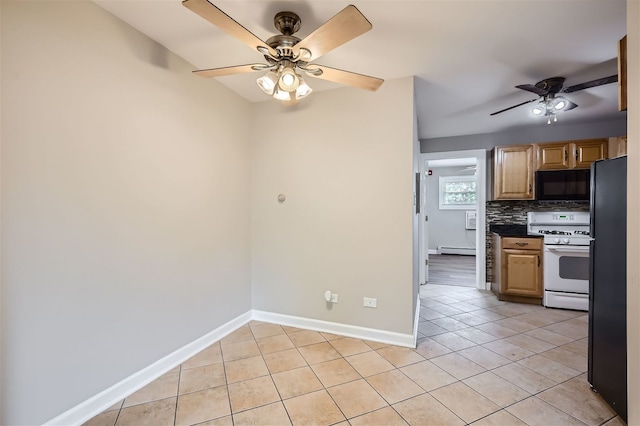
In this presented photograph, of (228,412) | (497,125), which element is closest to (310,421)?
(228,412)

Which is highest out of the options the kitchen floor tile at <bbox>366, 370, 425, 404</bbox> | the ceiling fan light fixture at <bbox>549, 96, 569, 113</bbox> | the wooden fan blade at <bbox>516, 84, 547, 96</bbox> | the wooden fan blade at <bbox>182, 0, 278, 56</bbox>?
the wooden fan blade at <bbox>516, 84, 547, 96</bbox>

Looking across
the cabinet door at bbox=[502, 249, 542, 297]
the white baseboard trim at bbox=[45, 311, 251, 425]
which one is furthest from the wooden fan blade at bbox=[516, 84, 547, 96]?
the white baseboard trim at bbox=[45, 311, 251, 425]

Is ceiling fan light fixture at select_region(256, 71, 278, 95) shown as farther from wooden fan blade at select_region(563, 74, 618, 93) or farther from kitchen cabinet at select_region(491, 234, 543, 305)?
kitchen cabinet at select_region(491, 234, 543, 305)

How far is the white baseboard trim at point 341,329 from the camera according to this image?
2543mm

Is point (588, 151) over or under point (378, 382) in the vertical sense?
over

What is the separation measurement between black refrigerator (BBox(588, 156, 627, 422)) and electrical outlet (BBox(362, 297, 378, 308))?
1.52 meters

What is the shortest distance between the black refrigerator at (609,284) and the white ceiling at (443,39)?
938 millimetres

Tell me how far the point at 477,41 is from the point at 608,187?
1.29 metres

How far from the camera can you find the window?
753cm

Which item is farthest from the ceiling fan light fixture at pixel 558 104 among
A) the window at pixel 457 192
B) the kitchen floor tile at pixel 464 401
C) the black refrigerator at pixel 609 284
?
the window at pixel 457 192

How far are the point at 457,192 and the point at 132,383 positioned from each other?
26.0 ft

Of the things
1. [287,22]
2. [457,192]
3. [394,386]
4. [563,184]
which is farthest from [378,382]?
[457,192]

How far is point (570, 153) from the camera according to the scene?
373cm

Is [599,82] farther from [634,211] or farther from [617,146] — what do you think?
[617,146]
